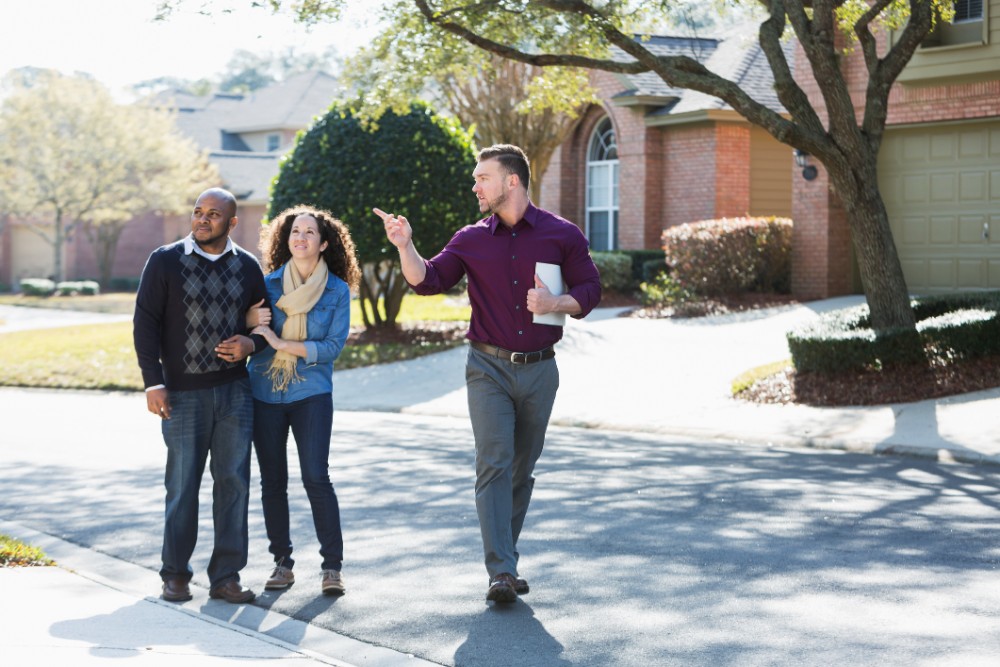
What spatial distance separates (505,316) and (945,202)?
16344 millimetres

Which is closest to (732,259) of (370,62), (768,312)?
(768,312)

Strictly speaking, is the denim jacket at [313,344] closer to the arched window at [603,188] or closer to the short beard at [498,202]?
the short beard at [498,202]

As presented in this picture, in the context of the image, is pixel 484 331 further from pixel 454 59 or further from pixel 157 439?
pixel 454 59

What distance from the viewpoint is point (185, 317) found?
627 cm

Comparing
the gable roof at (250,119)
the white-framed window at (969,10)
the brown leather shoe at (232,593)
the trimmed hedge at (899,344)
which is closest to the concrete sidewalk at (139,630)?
the brown leather shoe at (232,593)

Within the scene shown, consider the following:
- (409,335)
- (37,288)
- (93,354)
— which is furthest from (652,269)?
(37,288)

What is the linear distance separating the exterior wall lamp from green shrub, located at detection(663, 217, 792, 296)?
110 centimetres

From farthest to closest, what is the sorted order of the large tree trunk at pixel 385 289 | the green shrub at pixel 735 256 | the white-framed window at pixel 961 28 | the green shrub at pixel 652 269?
the green shrub at pixel 652 269 < the green shrub at pixel 735 256 < the large tree trunk at pixel 385 289 < the white-framed window at pixel 961 28

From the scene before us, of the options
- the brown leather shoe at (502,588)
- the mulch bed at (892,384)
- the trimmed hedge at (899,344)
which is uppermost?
the trimmed hedge at (899,344)

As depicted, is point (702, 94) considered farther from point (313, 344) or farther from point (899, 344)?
point (313, 344)

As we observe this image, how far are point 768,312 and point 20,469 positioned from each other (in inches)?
513

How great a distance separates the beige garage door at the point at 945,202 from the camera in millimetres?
20328

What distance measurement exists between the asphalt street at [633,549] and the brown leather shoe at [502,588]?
0.06 m

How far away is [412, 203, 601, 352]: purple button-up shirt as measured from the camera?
621 cm
